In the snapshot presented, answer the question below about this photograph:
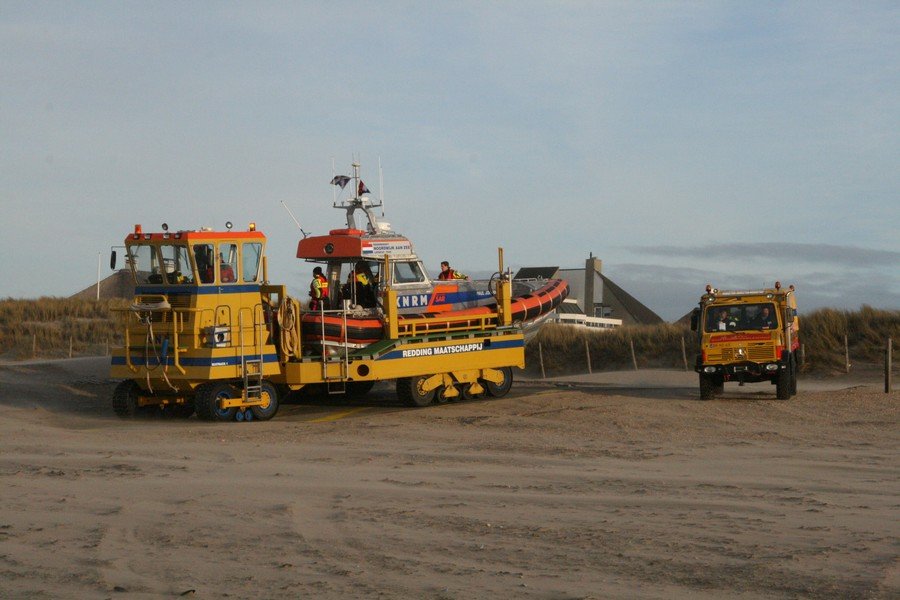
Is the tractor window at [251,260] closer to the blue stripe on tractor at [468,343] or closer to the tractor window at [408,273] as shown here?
the blue stripe on tractor at [468,343]

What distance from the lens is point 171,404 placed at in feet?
65.6

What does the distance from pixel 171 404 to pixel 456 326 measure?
5385 mm

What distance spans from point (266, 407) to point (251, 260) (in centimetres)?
246

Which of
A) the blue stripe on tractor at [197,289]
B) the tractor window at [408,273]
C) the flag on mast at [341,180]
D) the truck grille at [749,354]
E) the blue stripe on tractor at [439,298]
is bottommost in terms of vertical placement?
the truck grille at [749,354]

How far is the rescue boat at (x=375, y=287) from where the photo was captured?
20.4 metres

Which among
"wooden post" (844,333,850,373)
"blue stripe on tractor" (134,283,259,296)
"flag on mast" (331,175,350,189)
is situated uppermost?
"flag on mast" (331,175,350,189)

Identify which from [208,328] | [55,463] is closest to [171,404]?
[208,328]

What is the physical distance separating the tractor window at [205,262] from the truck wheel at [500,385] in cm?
621

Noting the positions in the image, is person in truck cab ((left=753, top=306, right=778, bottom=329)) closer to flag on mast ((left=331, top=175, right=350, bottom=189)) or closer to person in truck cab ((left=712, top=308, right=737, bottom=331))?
person in truck cab ((left=712, top=308, right=737, bottom=331))

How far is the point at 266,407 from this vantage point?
746 inches

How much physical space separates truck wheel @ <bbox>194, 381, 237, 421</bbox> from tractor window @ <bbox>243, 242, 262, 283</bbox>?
181cm

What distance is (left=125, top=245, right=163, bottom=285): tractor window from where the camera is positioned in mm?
18766

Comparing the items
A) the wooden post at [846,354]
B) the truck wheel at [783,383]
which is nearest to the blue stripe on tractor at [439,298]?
the truck wheel at [783,383]

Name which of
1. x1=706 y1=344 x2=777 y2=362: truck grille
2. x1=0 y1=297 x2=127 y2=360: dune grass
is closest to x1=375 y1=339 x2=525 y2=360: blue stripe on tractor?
x1=706 y1=344 x2=777 y2=362: truck grille
